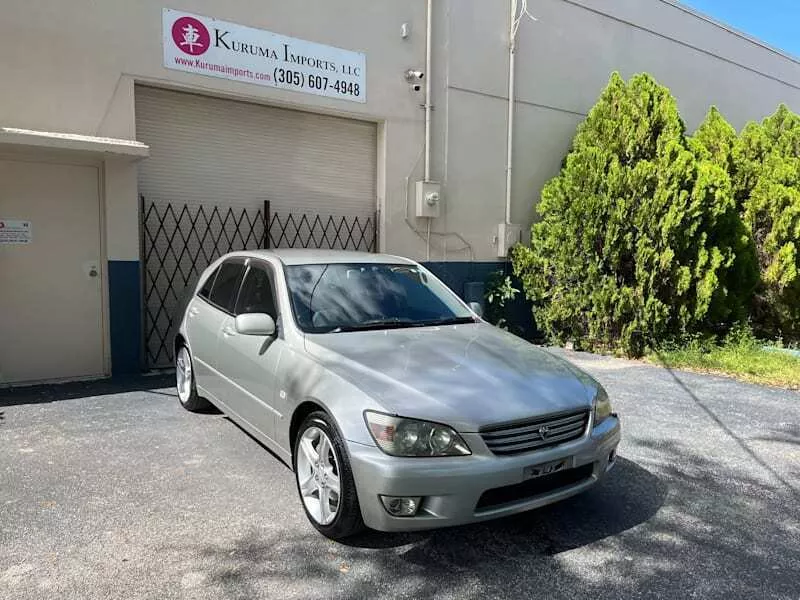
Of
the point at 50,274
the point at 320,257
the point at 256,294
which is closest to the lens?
the point at 256,294

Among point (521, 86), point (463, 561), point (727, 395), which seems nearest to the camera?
point (463, 561)

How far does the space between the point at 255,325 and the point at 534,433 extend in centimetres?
185

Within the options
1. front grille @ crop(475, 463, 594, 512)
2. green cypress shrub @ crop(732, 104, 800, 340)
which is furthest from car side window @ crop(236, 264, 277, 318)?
green cypress shrub @ crop(732, 104, 800, 340)

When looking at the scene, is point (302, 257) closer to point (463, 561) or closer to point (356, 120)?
point (463, 561)

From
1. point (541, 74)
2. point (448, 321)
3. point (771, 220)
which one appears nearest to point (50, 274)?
point (448, 321)

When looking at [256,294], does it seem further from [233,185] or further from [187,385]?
[233,185]

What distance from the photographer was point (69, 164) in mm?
6715

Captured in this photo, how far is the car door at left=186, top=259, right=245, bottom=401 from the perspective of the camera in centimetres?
495

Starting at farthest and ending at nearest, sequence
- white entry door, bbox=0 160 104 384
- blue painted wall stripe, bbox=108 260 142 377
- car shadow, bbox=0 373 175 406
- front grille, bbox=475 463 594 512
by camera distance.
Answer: blue painted wall stripe, bbox=108 260 142 377 → white entry door, bbox=0 160 104 384 → car shadow, bbox=0 373 175 406 → front grille, bbox=475 463 594 512

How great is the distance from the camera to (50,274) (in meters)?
6.71

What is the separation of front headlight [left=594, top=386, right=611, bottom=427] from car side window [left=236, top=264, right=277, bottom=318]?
6.97 ft

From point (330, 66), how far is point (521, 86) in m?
3.64

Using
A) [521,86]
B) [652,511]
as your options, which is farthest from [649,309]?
[652,511]

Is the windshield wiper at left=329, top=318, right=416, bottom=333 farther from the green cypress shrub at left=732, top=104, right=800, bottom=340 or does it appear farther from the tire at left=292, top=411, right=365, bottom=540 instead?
the green cypress shrub at left=732, top=104, right=800, bottom=340
